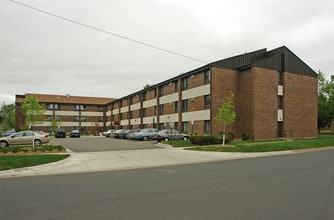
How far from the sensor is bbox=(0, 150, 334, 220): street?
5.43 m

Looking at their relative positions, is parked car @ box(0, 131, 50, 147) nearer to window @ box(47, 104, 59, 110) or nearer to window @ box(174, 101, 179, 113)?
window @ box(174, 101, 179, 113)

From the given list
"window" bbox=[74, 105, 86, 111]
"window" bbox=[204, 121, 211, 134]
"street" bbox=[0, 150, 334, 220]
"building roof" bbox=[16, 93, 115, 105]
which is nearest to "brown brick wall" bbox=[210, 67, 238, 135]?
"window" bbox=[204, 121, 211, 134]

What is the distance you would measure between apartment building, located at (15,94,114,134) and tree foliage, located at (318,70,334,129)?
1986 inches

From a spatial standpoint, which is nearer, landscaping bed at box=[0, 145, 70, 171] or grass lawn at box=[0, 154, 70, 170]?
grass lawn at box=[0, 154, 70, 170]

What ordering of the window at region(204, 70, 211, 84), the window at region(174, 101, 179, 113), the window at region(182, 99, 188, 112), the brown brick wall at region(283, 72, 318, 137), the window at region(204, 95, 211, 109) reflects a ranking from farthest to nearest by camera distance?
the window at region(174, 101, 179, 113) < the window at region(182, 99, 188, 112) < the brown brick wall at region(283, 72, 318, 137) < the window at region(204, 70, 211, 84) < the window at region(204, 95, 211, 109)

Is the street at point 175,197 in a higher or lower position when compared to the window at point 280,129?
lower

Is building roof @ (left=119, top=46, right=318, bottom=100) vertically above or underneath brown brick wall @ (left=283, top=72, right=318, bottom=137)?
above

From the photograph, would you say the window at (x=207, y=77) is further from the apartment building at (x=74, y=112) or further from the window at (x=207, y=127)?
the apartment building at (x=74, y=112)

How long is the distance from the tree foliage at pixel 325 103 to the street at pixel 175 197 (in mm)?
47187

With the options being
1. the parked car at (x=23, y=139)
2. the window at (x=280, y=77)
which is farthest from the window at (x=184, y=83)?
the parked car at (x=23, y=139)

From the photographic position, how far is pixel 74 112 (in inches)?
2879

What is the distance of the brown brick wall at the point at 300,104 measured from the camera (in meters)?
33.4

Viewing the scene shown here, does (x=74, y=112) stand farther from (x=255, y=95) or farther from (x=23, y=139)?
(x=255, y=95)

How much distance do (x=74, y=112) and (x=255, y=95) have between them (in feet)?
178
